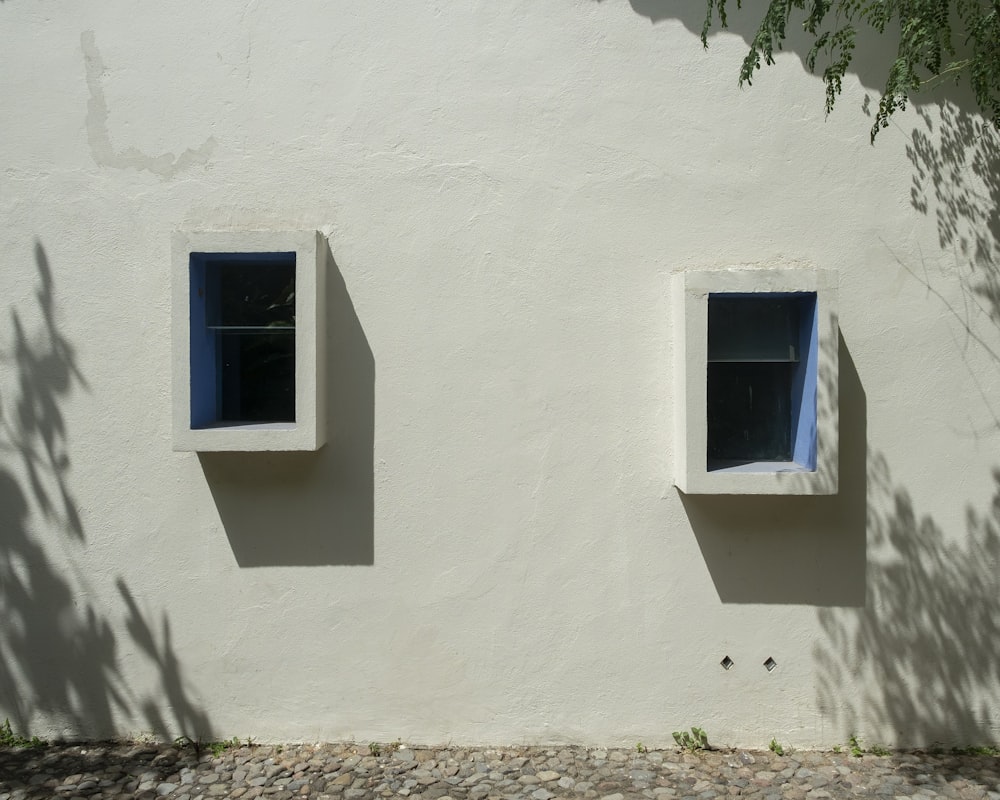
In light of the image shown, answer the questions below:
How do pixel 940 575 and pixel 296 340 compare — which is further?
pixel 940 575

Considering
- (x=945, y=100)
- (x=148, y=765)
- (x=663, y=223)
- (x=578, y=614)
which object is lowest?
(x=148, y=765)

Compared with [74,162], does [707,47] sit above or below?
above

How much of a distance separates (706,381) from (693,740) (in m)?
1.78

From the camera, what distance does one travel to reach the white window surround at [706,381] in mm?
3412

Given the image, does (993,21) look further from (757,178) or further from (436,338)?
(436,338)

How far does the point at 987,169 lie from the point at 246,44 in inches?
146

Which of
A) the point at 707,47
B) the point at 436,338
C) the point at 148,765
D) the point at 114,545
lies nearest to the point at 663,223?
the point at 707,47

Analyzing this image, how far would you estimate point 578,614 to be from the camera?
3.65 meters

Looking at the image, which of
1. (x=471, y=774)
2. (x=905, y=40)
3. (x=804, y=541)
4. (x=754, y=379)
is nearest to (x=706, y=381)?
(x=754, y=379)

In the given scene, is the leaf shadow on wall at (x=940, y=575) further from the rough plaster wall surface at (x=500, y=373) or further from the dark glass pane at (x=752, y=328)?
the dark glass pane at (x=752, y=328)

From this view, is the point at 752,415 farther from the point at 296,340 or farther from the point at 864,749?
the point at 296,340

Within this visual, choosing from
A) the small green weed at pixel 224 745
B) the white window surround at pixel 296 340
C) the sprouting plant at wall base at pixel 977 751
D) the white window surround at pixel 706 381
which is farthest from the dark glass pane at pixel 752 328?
the small green weed at pixel 224 745

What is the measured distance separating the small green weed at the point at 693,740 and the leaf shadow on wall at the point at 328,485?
5.80 feet

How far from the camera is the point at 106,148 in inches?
144
